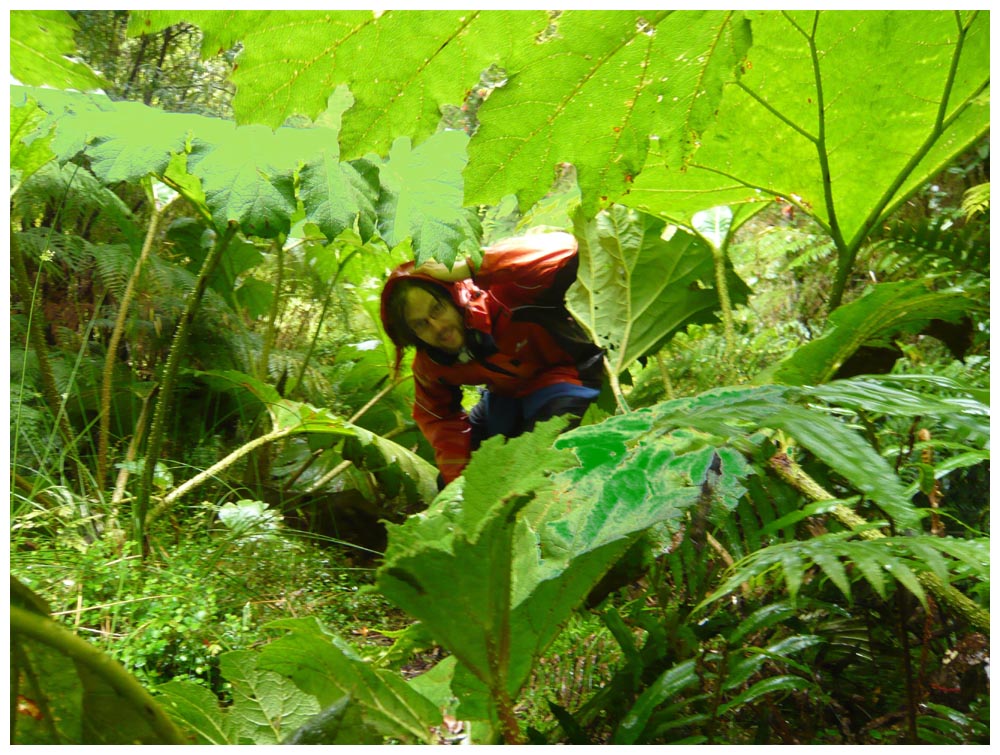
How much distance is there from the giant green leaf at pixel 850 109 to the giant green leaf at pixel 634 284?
33 cm

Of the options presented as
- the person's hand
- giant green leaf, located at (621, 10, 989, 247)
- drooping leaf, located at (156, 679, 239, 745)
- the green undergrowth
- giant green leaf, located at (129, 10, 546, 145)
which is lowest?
the green undergrowth

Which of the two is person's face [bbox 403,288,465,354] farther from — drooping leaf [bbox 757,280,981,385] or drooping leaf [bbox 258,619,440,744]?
drooping leaf [bbox 258,619,440,744]

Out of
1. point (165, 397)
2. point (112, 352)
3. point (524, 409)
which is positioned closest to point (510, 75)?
point (524, 409)

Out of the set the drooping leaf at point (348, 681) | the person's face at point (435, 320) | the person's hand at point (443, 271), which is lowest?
the drooping leaf at point (348, 681)

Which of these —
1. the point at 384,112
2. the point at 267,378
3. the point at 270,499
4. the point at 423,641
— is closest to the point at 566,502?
the point at 423,641

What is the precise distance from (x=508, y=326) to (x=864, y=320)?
1.82ft

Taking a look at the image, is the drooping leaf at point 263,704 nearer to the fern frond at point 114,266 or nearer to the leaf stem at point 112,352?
the leaf stem at point 112,352

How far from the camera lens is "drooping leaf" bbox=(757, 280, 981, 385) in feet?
2.03

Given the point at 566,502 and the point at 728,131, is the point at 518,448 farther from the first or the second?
the point at 728,131

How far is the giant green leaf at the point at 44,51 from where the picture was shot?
28.1 inches

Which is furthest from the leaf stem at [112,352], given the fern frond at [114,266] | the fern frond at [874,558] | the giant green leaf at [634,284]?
the fern frond at [874,558]

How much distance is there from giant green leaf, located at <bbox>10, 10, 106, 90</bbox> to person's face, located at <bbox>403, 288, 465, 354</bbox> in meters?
0.50

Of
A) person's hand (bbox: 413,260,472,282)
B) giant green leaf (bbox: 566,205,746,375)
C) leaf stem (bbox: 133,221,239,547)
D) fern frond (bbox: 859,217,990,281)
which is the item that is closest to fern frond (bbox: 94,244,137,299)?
leaf stem (bbox: 133,221,239,547)

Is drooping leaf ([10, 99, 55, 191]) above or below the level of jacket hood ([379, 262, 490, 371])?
above
